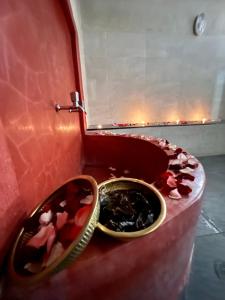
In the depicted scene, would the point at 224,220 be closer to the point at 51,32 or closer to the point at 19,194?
the point at 19,194

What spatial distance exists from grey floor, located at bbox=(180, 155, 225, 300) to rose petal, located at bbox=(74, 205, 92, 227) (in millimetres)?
929

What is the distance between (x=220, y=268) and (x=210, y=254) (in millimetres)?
121

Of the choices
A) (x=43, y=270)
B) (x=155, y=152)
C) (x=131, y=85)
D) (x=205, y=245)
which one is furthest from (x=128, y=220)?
(x=131, y=85)

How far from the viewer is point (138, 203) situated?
0.72 m

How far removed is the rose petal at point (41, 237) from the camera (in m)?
0.55

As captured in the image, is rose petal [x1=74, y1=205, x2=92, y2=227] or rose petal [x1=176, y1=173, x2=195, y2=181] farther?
rose petal [x1=176, y1=173, x2=195, y2=181]

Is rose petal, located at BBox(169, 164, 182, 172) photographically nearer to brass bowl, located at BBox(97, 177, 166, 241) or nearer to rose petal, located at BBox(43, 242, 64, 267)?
brass bowl, located at BBox(97, 177, 166, 241)

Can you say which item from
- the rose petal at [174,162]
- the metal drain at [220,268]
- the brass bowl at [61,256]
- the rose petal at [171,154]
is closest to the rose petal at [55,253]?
the brass bowl at [61,256]

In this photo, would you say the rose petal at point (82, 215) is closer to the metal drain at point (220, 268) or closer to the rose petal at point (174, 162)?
the rose petal at point (174, 162)

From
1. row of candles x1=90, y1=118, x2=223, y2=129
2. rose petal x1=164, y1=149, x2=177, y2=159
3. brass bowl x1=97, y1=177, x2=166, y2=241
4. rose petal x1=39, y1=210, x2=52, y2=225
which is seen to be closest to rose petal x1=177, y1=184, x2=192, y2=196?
brass bowl x1=97, y1=177, x2=166, y2=241

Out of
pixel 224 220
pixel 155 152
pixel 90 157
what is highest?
pixel 155 152

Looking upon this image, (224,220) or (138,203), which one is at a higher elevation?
(138,203)

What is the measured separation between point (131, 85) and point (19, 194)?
9.02ft

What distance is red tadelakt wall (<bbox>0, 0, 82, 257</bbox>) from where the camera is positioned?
24.0 inches
